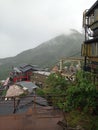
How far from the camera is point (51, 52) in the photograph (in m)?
132

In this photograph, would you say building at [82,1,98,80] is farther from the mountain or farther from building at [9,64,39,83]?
the mountain

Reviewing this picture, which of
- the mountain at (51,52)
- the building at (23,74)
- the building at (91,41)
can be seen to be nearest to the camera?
the building at (91,41)

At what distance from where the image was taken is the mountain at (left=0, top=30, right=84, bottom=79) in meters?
116

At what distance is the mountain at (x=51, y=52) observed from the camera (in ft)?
382

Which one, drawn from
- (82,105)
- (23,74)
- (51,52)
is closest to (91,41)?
(82,105)

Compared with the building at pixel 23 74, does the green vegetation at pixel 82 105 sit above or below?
below

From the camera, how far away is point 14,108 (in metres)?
15.3

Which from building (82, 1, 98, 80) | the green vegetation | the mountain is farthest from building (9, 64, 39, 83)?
the mountain

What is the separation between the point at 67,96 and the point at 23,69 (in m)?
40.6

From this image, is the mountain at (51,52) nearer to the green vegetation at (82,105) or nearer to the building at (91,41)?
the building at (91,41)

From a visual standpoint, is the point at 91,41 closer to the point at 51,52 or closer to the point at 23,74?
the point at 23,74

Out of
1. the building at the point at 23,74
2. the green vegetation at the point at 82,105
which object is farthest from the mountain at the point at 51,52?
the green vegetation at the point at 82,105

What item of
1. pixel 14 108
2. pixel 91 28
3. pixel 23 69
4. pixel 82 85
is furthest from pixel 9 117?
pixel 23 69

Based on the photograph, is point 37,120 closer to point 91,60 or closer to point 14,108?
point 14,108
